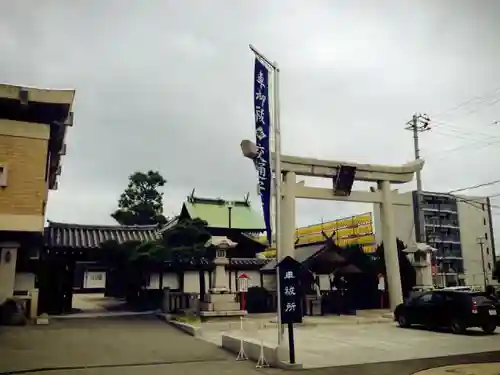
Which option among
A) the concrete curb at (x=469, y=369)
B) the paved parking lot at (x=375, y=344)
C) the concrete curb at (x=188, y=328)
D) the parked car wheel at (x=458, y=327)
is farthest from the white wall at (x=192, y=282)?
the concrete curb at (x=469, y=369)

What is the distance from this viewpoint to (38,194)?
13.8 m

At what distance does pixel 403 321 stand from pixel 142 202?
33160 millimetres

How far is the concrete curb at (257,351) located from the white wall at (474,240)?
5425 cm

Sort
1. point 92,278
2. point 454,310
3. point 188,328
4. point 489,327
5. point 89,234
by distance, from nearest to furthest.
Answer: point 489,327, point 454,310, point 188,328, point 89,234, point 92,278

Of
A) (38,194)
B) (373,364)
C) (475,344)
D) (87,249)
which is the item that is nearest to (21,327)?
(38,194)

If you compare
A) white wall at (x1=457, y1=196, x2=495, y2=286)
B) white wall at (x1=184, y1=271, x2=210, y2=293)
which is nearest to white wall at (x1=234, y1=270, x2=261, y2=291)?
white wall at (x1=184, y1=271, x2=210, y2=293)

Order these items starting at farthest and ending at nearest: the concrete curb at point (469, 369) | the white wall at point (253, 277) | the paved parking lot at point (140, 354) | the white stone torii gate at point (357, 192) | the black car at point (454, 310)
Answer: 1. the white wall at point (253, 277)
2. the white stone torii gate at point (357, 192)
3. the black car at point (454, 310)
4. the paved parking lot at point (140, 354)
5. the concrete curb at point (469, 369)

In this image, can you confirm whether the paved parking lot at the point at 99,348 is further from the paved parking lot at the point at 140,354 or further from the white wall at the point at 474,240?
the white wall at the point at 474,240

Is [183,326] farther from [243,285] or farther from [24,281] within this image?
[243,285]

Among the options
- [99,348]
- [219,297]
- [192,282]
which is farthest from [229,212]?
[99,348]

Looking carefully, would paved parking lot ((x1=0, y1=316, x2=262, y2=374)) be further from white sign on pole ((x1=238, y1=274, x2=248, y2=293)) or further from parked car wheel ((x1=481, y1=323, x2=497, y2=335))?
parked car wheel ((x1=481, y1=323, x2=497, y2=335))

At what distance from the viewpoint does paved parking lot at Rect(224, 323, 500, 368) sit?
31.3 feet

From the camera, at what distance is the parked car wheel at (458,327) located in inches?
527

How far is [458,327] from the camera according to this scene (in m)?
13.5
